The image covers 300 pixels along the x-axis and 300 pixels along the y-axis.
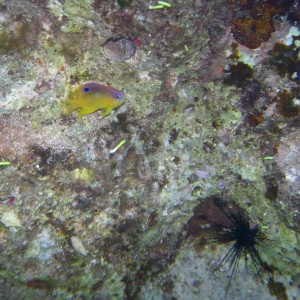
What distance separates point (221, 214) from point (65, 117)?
9.59 ft

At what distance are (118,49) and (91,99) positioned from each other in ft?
3.50

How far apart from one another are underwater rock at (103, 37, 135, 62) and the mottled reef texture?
18mm

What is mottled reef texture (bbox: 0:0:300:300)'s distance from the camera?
150 inches

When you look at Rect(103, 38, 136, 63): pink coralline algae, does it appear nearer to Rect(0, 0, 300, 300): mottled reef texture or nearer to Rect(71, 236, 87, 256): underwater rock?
Rect(0, 0, 300, 300): mottled reef texture

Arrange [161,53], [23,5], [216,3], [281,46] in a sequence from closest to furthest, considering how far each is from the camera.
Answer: [23,5], [281,46], [216,3], [161,53]

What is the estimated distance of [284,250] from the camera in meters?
4.18

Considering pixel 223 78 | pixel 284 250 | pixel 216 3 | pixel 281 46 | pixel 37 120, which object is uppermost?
pixel 216 3

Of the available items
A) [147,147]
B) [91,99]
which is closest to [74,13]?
[91,99]

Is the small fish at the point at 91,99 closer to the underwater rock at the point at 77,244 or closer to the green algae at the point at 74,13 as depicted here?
the green algae at the point at 74,13

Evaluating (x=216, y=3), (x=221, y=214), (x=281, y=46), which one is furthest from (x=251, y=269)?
(x=216, y=3)

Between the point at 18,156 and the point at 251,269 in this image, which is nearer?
the point at 18,156

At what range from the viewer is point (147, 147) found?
430 cm

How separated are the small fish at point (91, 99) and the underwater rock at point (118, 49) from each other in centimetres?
70

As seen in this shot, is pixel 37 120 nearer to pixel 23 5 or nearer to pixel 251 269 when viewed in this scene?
pixel 23 5
